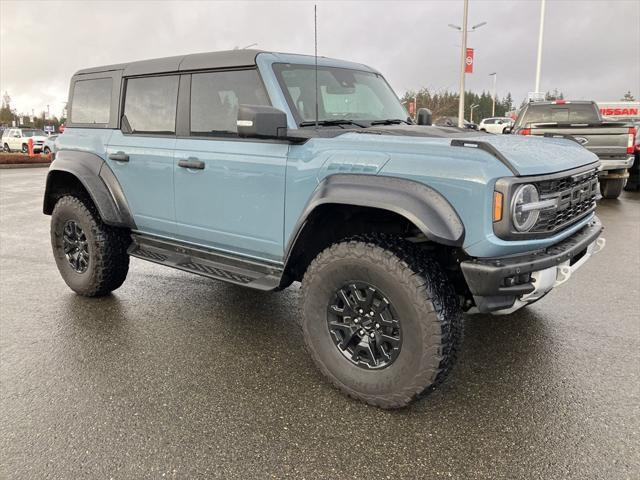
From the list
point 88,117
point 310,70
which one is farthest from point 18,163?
point 310,70

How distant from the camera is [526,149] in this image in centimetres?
285

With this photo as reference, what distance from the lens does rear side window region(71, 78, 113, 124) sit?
14.9ft

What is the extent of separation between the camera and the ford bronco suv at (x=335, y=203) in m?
2.61

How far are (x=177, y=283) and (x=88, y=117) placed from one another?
174 centimetres

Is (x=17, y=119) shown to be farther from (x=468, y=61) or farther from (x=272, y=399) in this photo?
(x=272, y=399)

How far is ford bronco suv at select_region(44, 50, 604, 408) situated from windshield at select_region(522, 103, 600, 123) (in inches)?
321

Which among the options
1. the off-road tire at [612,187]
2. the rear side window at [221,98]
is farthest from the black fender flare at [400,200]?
the off-road tire at [612,187]

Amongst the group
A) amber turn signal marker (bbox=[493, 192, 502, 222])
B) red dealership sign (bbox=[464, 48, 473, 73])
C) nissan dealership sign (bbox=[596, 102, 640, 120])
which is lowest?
amber turn signal marker (bbox=[493, 192, 502, 222])

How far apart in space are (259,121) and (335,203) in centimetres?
61

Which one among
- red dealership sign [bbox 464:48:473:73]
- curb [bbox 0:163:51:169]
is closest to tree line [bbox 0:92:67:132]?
curb [bbox 0:163:51:169]

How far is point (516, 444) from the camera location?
2.58 m

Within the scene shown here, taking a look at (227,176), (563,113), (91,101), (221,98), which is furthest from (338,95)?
(563,113)

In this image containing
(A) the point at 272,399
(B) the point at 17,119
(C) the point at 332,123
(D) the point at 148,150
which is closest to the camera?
(A) the point at 272,399

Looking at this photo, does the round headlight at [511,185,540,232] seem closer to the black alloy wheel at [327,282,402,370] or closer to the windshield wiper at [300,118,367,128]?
the black alloy wheel at [327,282,402,370]
